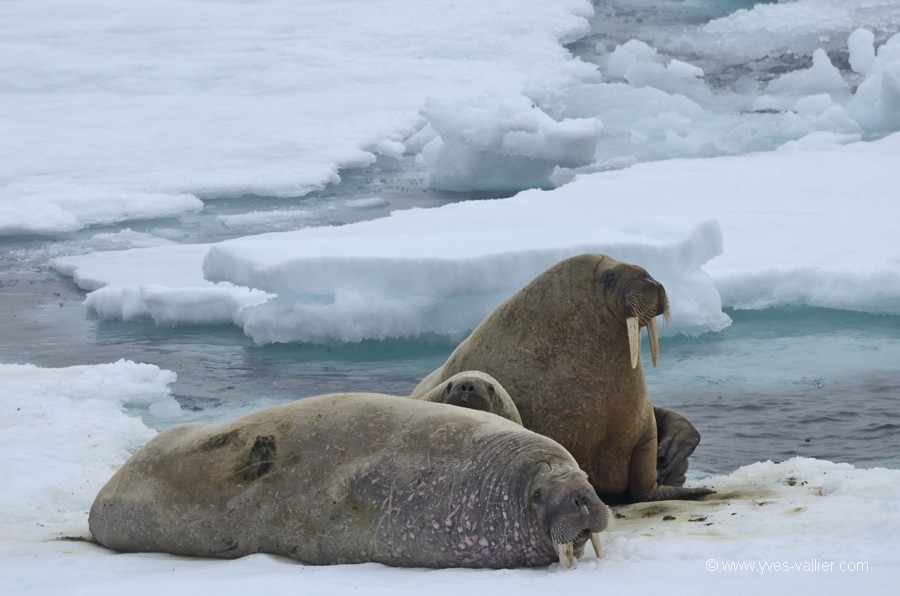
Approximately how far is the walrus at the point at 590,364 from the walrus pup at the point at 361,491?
115 centimetres

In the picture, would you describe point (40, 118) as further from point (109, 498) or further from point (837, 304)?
point (109, 498)

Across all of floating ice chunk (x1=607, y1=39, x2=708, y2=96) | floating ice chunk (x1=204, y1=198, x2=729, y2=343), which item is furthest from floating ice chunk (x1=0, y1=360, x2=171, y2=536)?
floating ice chunk (x1=607, y1=39, x2=708, y2=96)

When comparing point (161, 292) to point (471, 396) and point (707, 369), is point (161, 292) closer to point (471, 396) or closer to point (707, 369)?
point (707, 369)

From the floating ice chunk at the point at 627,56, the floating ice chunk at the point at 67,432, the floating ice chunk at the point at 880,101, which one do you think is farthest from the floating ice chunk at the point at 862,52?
the floating ice chunk at the point at 67,432

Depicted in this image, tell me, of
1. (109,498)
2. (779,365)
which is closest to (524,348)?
(109,498)

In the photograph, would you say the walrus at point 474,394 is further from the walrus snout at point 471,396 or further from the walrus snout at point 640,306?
the walrus snout at point 640,306

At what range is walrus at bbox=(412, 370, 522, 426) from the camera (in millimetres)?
4586

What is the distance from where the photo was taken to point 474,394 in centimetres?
459

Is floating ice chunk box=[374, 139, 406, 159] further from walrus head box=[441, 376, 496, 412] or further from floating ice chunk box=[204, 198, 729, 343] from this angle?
walrus head box=[441, 376, 496, 412]

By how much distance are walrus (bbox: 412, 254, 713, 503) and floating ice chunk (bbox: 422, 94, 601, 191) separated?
926 cm

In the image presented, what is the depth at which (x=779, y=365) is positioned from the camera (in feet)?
27.3

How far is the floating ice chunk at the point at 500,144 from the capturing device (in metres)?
14.6

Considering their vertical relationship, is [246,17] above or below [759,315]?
above

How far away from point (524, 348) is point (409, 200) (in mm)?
9209
